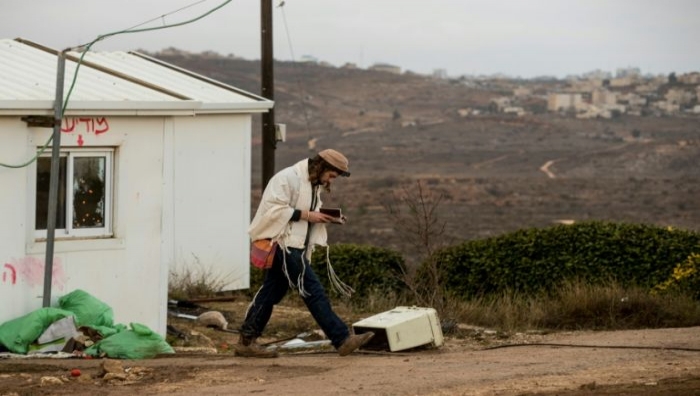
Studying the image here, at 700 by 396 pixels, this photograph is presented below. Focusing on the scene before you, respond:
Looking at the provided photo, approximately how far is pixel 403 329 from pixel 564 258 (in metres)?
6.79

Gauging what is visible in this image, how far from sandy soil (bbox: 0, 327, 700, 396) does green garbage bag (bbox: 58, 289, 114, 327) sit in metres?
1.10

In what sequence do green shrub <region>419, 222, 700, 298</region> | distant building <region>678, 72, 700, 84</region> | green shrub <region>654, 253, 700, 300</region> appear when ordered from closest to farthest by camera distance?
green shrub <region>654, 253, 700, 300</region> → green shrub <region>419, 222, 700, 298</region> → distant building <region>678, 72, 700, 84</region>

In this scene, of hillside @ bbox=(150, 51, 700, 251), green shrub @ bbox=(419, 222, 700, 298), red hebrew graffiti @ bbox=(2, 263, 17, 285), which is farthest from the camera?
hillside @ bbox=(150, 51, 700, 251)

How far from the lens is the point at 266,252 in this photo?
11.6 metres

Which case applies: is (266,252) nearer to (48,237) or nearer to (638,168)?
(48,237)

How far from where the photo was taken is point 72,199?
13.6 m

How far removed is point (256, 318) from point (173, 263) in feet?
27.5

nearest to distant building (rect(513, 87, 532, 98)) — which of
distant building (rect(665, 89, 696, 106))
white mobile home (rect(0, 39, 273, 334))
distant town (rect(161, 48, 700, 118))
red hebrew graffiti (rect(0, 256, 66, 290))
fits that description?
distant town (rect(161, 48, 700, 118))

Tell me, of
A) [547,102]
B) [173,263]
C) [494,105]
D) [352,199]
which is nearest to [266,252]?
[173,263]

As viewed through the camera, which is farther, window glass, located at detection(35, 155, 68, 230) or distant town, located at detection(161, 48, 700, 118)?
distant town, located at detection(161, 48, 700, 118)

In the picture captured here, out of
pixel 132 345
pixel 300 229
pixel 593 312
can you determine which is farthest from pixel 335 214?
pixel 593 312

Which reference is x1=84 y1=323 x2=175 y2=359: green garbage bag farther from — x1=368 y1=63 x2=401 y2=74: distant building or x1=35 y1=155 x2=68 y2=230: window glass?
x1=368 y1=63 x2=401 y2=74: distant building

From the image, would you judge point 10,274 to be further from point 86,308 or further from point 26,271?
point 86,308

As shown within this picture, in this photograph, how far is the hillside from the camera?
49.6 metres
